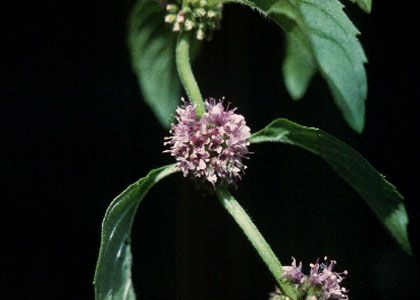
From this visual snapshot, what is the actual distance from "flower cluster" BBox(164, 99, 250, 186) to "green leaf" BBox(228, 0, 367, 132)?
162 mm

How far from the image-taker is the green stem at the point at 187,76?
100 cm

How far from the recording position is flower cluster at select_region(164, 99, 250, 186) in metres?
0.98

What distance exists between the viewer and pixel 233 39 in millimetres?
1383

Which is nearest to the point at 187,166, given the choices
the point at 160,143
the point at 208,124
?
the point at 208,124

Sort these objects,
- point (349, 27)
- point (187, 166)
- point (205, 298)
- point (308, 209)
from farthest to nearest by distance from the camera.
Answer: point (308, 209) → point (205, 298) → point (187, 166) → point (349, 27)

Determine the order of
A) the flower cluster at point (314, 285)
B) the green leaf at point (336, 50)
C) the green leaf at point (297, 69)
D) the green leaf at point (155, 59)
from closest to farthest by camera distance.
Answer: the green leaf at point (336, 50), the flower cluster at point (314, 285), the green leaf at point (297, 69), the green leaf at point (155, 59)

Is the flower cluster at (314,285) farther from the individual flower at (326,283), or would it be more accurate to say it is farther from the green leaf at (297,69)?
the green leaf at (297,69)

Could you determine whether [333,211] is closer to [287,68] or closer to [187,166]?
[287,68]

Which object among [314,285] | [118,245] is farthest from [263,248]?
[118,245]

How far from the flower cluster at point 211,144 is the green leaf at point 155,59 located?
234 millimetres

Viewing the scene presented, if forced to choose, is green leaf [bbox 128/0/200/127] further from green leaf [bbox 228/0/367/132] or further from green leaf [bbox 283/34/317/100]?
green leaf [bbox 228/0/367/132]

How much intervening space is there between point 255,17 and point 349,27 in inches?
21.2

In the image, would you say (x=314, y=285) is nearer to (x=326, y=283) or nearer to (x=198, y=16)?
(x=326, y=283)

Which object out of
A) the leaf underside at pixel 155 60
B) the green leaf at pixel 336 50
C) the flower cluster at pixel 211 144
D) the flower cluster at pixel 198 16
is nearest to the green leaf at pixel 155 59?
the leaf underside at pixel 155 60
